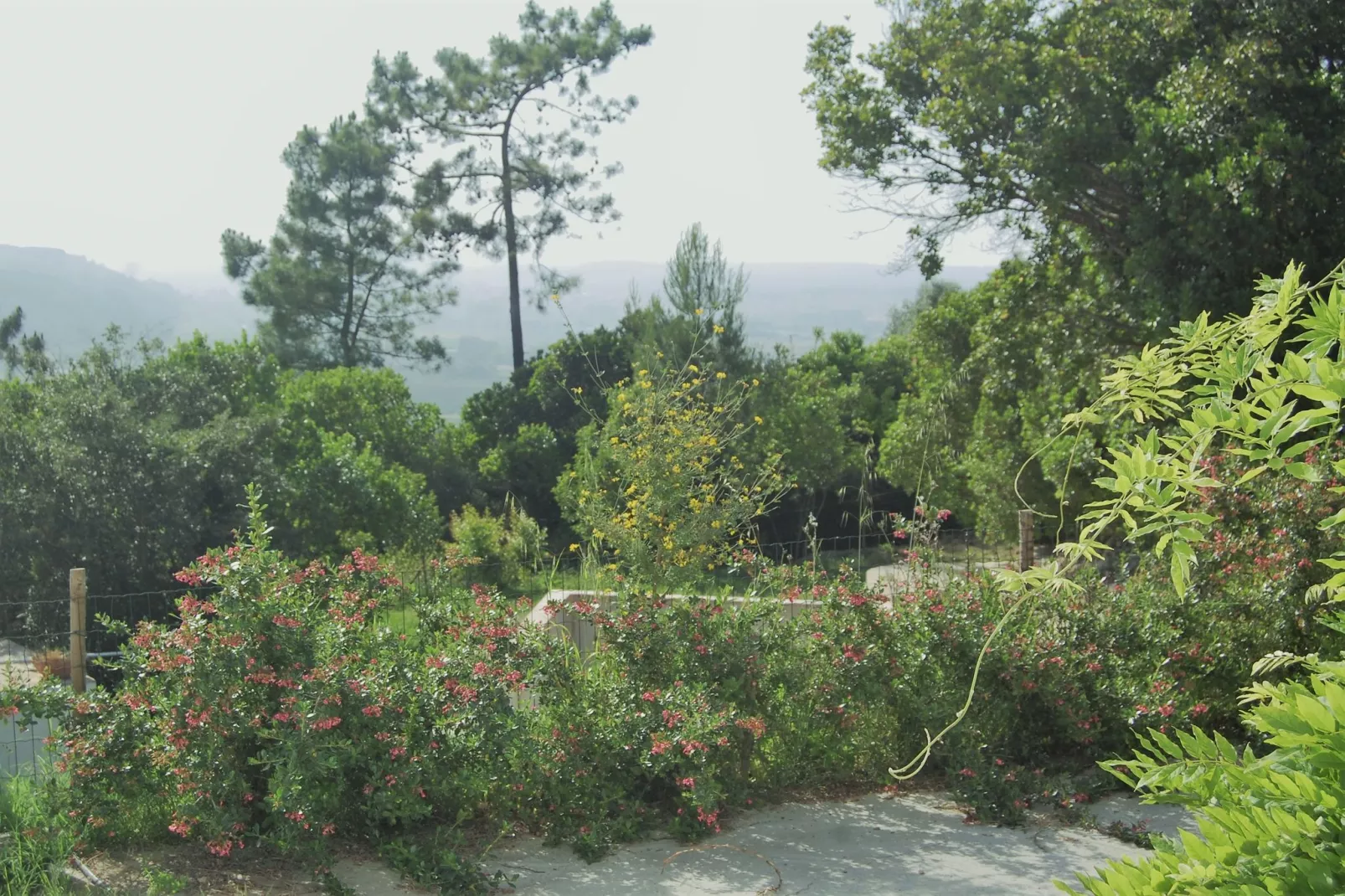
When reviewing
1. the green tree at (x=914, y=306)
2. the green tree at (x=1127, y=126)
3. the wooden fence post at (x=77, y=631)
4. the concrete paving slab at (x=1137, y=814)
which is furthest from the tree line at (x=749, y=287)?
the green tree at (x=914, y=306)

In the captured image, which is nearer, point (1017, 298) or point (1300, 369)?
point (1300, 369)

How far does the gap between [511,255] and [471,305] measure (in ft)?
109

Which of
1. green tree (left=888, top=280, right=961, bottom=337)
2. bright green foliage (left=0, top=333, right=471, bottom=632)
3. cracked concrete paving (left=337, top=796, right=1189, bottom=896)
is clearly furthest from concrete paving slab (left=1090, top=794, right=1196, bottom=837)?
green tree (left=888, top=280, right=961, bottom=337)

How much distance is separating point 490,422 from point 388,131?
9.59 m

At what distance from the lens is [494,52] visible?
1141 inches

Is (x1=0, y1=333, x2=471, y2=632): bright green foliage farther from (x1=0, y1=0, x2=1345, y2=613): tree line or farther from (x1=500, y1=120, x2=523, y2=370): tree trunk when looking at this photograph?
(x1=500, y1=120, x2=523, y2=370): tree trunk

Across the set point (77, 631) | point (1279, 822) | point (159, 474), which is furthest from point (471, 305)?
point (1279, 822)

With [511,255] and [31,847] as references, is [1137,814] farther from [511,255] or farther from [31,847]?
[511,255]

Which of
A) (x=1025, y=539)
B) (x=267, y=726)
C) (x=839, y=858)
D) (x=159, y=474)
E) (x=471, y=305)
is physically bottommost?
(x=839, y=858)

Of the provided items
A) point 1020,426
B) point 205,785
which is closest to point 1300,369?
point 205,785

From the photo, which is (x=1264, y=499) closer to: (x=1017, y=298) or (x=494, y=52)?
(x=1017, y=298)

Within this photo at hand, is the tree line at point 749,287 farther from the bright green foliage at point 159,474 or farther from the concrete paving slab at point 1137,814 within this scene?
the concrete paving slab at point 1137,814

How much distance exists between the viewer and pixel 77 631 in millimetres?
5109

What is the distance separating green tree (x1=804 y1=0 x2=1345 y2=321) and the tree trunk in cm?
1646
